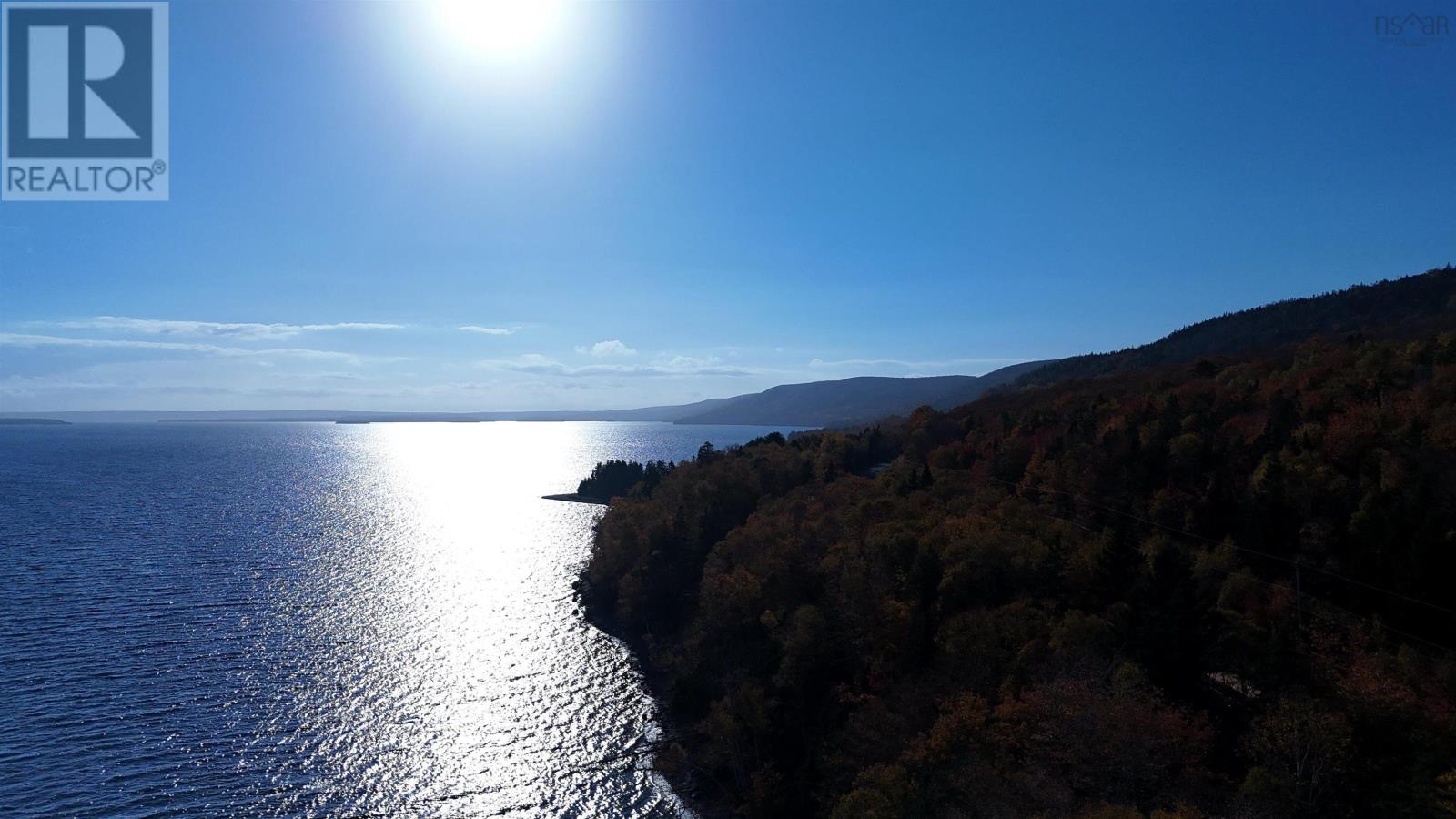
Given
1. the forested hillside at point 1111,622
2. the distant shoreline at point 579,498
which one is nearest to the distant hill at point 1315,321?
the forested hillside at point 1111,622

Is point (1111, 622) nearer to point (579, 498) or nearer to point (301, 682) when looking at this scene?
point (301, 682)

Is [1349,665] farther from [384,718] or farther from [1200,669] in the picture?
[384,718]

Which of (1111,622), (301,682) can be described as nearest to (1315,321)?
(1111,622)

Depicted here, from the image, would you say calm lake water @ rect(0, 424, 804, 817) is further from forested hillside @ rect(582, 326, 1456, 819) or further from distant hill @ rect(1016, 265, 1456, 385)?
distant hill @ rect(1016, 265, 1456, 385)

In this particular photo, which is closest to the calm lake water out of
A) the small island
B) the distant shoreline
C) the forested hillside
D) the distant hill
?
the forested hillside

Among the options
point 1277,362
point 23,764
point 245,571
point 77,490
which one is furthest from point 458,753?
point 77,490
